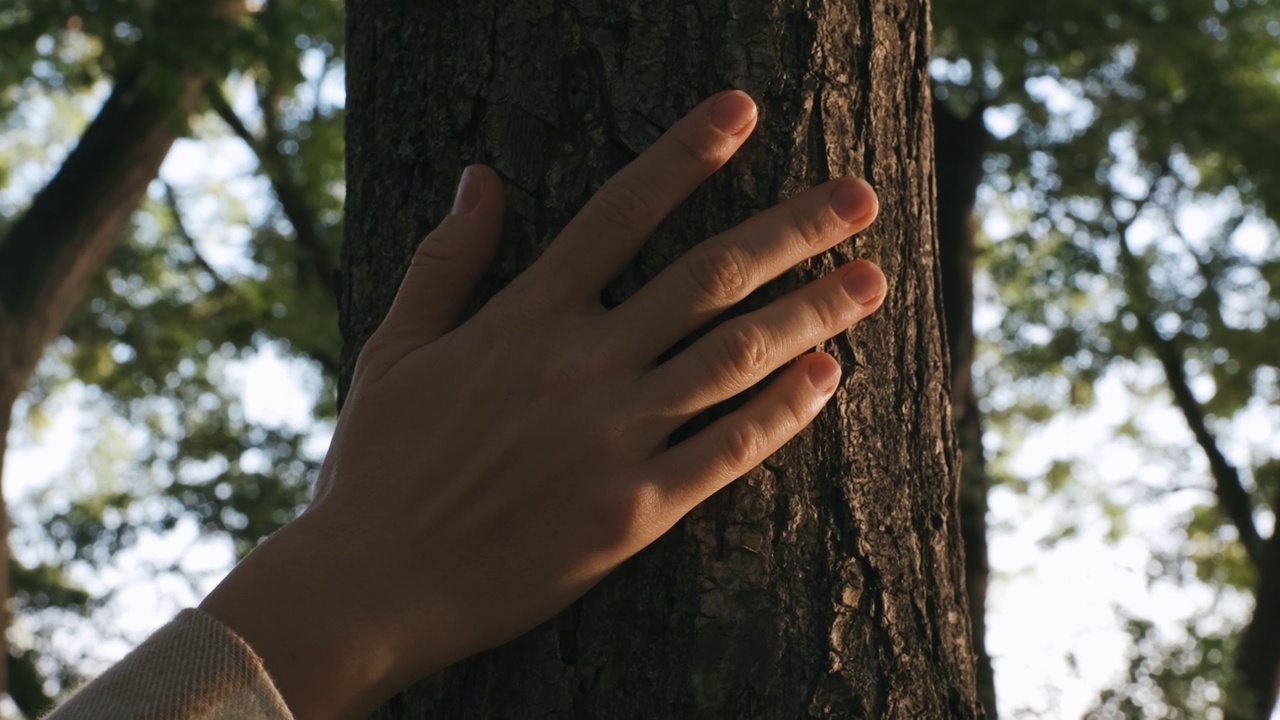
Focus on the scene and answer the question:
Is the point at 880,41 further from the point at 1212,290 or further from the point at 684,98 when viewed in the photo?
the point at 1212,290

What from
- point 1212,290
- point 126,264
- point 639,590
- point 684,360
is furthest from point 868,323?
point 126,264

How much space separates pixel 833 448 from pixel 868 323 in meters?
0.20

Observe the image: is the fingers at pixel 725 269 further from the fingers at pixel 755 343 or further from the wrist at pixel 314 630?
the wrist at pixel 314 630

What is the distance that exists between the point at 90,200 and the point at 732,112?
19.3 feet

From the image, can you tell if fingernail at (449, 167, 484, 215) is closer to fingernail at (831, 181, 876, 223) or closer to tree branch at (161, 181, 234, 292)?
fingernail at (831, 181, 876, 223)

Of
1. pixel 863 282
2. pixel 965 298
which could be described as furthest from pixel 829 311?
pixel 965 298

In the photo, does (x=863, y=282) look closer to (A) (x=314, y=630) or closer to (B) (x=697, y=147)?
(B) (x=697, y=147)

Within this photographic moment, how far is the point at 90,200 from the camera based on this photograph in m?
6.41

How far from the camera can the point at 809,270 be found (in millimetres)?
1609

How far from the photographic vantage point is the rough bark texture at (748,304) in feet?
4.99

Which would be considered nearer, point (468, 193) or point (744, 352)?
point (744, 352)

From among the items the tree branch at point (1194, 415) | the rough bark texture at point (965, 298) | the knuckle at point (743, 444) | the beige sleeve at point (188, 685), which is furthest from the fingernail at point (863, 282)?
the tree branch at point (1194, 415)

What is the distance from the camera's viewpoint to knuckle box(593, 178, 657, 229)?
1.50 m

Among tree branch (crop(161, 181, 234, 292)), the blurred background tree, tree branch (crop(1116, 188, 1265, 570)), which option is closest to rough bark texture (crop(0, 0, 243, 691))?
the blurred background tree
